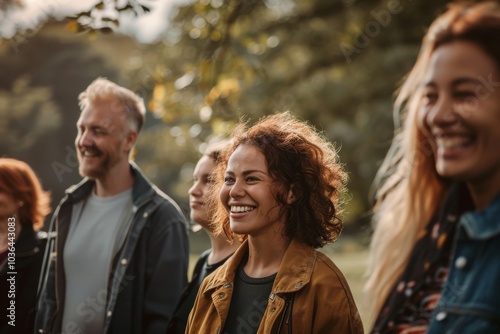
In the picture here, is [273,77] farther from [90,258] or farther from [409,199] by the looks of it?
[409,199]

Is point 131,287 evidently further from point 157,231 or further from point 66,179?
point 66,179

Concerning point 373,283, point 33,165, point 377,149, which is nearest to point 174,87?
point 373,283

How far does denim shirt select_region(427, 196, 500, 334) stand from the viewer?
1.82 metres

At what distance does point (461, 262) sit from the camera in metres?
1.92

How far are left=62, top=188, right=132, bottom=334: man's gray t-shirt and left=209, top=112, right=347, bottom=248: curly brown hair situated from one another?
→ 3.47ft

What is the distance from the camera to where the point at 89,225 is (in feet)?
14.8

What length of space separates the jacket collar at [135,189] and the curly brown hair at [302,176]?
92 cm

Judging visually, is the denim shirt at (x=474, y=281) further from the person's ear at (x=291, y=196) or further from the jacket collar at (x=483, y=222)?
the person's ear at (x=291, y=196)

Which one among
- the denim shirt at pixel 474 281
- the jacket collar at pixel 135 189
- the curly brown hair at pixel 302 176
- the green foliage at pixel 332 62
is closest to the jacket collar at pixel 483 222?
the denim shirt at pixel 474 281

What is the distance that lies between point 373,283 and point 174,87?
18.0ft

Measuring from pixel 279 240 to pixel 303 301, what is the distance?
1.36 feet

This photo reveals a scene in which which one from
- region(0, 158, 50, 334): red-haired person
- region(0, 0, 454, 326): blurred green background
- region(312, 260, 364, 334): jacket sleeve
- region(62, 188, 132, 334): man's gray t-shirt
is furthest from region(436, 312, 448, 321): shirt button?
region(0, 0, 454, 326): blurred green background

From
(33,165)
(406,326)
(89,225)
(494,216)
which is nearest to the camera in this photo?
(494,216)

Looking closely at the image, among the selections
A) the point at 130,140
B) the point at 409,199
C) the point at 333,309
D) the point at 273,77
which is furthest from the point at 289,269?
the point at 273,77
